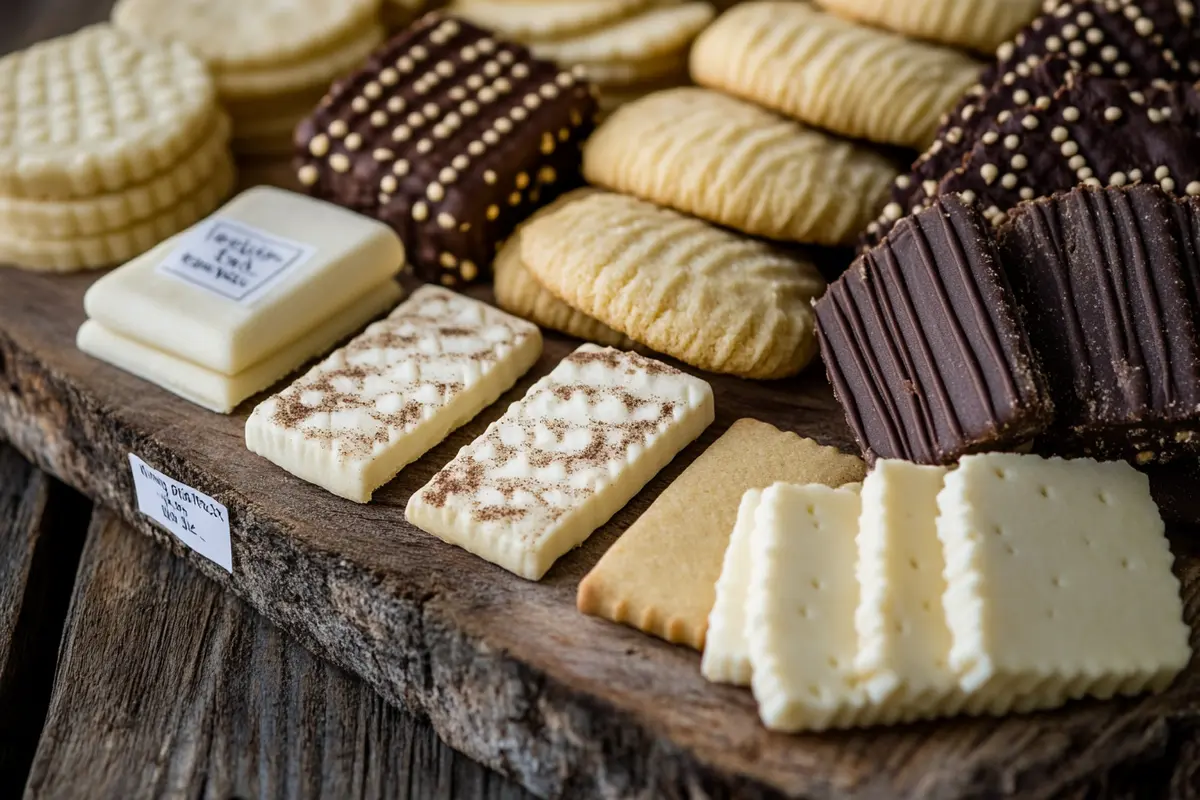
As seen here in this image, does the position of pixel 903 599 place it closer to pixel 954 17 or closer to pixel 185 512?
pixel 185 512

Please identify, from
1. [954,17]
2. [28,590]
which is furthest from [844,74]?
[28,590]

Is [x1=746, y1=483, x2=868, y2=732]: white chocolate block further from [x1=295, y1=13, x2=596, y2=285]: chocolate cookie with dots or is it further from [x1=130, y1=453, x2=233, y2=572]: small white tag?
[x1=295, y1=13, x2=596, y2=285]: chocolate cookie with dots

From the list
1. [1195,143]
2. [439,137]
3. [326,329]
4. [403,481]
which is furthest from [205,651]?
[1195,143]

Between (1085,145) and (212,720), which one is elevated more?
(1085,145)

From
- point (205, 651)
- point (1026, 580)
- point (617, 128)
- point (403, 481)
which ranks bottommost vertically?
point (205, 651)

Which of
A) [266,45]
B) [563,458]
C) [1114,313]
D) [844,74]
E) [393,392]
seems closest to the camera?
[1114,313]

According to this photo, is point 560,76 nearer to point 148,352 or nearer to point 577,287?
point 577,287
